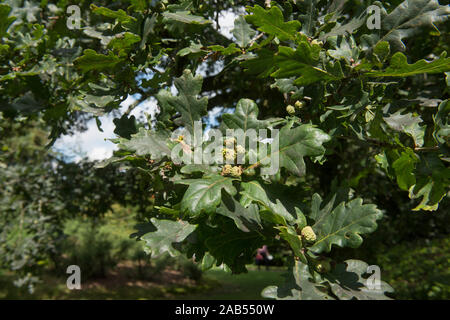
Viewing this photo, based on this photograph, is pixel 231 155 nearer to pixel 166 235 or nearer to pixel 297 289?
pixel 166 235

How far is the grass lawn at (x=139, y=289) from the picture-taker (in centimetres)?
860

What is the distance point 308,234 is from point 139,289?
10.1 meters

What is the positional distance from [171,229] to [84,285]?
404 inches

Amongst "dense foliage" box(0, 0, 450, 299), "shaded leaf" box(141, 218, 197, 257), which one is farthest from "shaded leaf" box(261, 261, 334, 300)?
"shaded leaf" box(141, 218, 197, 257)

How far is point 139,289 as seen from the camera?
33.6ft

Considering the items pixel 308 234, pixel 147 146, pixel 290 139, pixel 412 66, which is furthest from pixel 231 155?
pixel 412 66

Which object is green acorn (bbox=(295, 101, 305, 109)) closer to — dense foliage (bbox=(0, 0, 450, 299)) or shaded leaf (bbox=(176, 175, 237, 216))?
dense foliage (bbox=(0, 0, 450, 299))

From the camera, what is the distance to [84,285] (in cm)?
1005

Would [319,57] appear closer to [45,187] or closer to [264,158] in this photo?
[264,158]

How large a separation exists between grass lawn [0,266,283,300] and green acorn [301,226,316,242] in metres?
7.24

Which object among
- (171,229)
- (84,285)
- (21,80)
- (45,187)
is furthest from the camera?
(84,285)

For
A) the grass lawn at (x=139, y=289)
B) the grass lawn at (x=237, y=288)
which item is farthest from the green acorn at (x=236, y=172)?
the grass lawn at (x=237, y=288)

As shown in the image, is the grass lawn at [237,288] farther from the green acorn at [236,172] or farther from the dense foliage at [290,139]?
the green acorn at [236,172]
